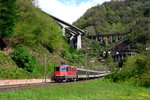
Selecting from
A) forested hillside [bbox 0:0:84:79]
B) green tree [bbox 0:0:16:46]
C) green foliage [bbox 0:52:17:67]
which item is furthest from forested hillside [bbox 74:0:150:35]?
green foliage [bbox 0:52:17:67]

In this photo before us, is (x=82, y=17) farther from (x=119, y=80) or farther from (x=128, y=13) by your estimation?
(x=119, y=80)

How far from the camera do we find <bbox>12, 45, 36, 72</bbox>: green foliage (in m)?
52.1

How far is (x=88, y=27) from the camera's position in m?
179

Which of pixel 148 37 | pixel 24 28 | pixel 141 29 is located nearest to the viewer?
pixel 24 28

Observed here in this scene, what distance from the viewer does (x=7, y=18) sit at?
51500 mm

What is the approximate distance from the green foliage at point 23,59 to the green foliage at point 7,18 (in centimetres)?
349

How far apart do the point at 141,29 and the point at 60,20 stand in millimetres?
33439

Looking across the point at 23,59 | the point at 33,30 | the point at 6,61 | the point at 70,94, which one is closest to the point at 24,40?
the point at 33,30

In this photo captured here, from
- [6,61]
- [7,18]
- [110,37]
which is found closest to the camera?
[6,61]

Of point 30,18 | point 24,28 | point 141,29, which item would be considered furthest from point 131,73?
point 141,29

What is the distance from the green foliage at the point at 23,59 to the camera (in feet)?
171

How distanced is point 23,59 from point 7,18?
8144mm

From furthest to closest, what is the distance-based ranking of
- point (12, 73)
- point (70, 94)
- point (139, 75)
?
point (12, 73) < point (139, 75) < point (70, 94)

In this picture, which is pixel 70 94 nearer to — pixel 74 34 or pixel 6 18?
pixel 6 18
